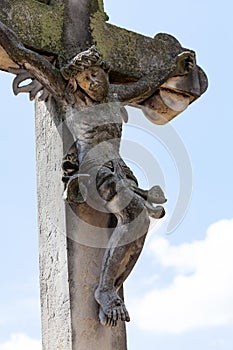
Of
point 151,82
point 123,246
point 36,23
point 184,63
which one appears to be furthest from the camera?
point 184,63

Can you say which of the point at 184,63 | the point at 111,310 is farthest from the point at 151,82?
the point at 111,310

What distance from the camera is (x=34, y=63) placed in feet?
18.3

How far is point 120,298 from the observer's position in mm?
5316

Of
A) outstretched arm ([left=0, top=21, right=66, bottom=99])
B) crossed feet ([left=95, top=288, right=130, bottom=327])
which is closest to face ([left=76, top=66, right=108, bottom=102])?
outstretched arm ([left=0, top=21, right=66, bottom=99])

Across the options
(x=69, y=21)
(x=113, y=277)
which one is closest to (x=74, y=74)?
(x=69, y=21)

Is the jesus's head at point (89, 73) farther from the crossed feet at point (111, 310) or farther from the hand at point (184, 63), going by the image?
the crossed feet at point (111, 310)

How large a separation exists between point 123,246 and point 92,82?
3.70 feet

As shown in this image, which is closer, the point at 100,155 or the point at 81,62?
the point at 100,155

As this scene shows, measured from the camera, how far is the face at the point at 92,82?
566cm

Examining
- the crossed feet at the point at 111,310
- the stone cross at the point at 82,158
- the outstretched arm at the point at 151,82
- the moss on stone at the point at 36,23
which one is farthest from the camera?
the outstretched arm at the point at 151,82

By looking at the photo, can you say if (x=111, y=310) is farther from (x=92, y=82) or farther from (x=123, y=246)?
(x=92, y=82)

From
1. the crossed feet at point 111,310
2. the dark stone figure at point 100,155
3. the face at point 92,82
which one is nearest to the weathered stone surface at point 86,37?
the dark stone figure at point 100,155

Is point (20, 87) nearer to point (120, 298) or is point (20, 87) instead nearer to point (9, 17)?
point (9, 17)

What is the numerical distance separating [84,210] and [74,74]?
35.4 inches
